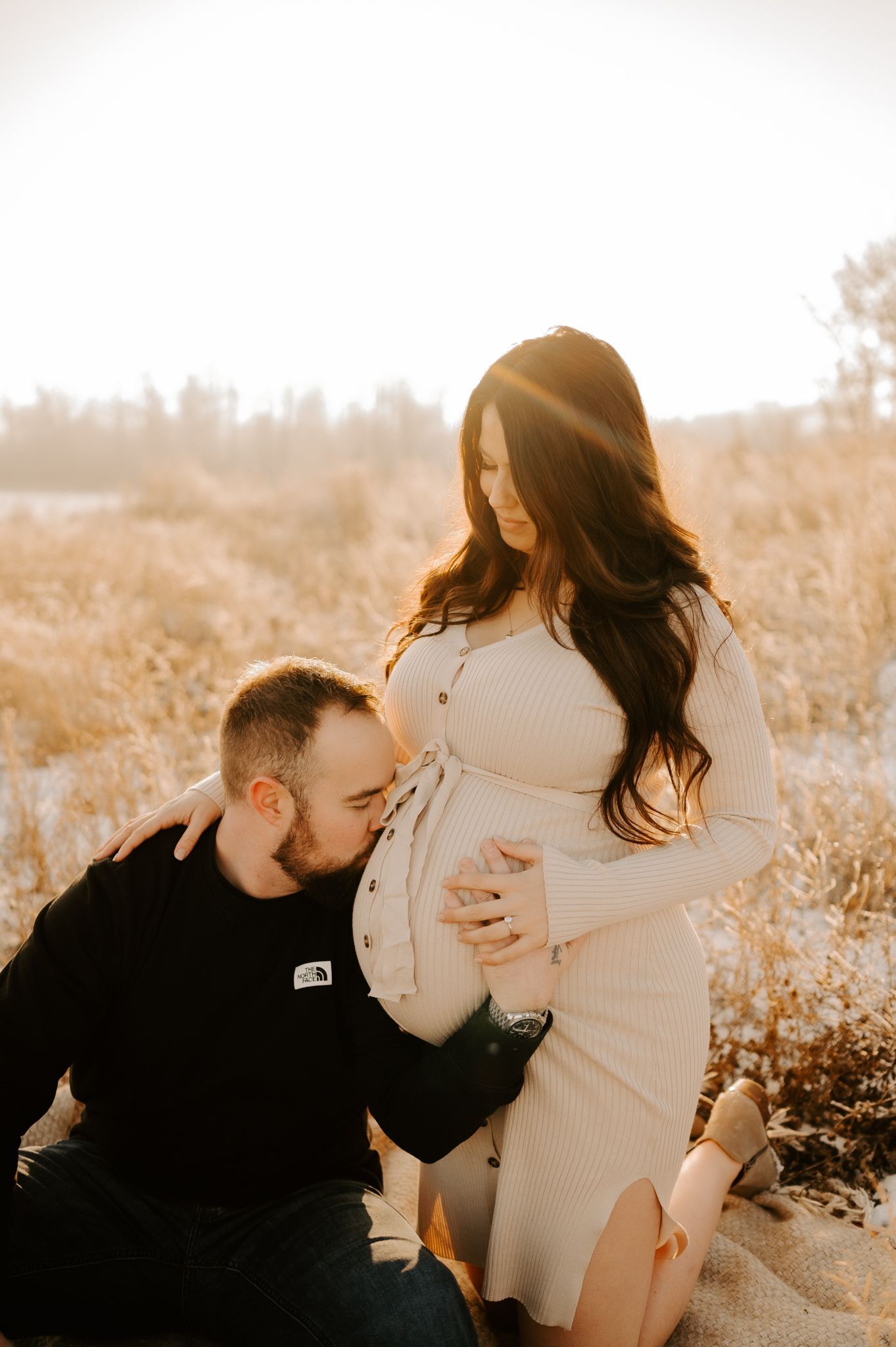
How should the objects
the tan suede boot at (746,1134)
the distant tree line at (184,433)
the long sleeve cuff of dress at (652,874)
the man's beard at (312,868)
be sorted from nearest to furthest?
the long sleeve cuff of dress at (652,874)
the man's beard at (312,868)
the tan suede boot at (746,1134)
the distant tree line at (184,433)

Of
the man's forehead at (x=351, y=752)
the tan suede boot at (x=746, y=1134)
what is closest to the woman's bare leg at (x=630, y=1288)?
the tan suede boot at (x=746, y=1134)

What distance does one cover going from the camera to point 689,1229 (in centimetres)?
215

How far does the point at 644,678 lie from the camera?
1845 millimetres

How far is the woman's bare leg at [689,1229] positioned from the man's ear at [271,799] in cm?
126

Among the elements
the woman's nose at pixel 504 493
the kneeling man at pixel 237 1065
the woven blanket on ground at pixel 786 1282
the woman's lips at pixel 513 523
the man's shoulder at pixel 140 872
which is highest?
the woman's nose at pixel 504 493

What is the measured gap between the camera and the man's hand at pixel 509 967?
5.60ft

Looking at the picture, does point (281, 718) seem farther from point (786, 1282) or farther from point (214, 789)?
point (786, 1282)

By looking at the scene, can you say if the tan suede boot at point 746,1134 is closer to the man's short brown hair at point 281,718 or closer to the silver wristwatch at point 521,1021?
the silver wristwatch at point 521,1021

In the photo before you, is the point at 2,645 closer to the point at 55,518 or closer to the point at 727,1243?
the point at 727,1243

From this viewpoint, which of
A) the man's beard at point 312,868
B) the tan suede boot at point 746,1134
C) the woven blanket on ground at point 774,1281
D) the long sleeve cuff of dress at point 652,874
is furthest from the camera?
the tan suede boot at point 746,1134

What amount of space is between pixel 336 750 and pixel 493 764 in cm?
35

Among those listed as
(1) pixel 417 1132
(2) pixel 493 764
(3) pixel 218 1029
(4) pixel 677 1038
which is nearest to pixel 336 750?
(2) pixel 493 764

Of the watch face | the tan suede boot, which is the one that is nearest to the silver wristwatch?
the watch face

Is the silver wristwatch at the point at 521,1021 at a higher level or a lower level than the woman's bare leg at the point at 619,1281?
higher
